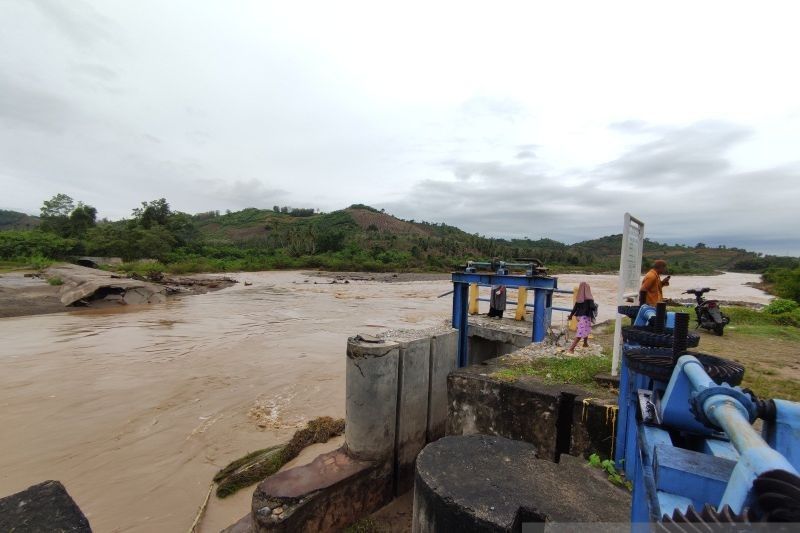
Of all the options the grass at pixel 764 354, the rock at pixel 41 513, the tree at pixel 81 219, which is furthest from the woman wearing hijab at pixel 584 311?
the tree at pixel 81 219

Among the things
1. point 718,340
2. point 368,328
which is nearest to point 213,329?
point 368,328

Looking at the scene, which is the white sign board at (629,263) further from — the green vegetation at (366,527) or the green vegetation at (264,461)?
the green vegetation at (264,461)

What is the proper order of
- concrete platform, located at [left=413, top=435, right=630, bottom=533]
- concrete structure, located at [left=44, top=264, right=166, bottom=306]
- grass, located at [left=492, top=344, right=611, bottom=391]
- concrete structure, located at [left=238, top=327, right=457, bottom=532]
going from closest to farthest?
1. concrete platform, located at [left=413, top=435, right=630, bottom=533]
2. concrete structure, located at [left=238, top=327, right=457, bottom=532]
3. grass, located at [left=492, top=344, right=611, bottom=391]
4. concrete structure, located at [left=44, top=264, right=166, bottom=306]

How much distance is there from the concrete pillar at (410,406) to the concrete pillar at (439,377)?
0.09 meters

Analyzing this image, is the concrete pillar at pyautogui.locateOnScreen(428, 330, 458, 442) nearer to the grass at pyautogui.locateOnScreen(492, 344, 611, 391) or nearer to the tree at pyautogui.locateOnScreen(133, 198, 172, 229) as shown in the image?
the grass at pyautogui.locateOnScreen(492, 344, 611, 391)

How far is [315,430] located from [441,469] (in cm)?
364

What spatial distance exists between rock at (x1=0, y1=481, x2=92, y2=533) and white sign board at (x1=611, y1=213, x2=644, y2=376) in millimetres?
4618

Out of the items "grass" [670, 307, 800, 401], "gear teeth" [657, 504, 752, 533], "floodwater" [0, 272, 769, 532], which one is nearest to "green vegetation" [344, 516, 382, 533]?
"floodwater" [0, 272, 769, 532]

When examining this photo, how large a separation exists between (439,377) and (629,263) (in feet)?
8.94

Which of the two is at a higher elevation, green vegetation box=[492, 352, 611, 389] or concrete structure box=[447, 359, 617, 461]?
green vegetation box=[492, 352, 611, 389]

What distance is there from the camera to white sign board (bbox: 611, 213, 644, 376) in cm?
454

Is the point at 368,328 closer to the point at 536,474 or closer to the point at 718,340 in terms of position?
the point at 718,340

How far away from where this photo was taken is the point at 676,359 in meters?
1.53

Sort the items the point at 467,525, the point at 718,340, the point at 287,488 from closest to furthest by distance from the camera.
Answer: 1. the point at 467,525
2. the point at 287,488
3. the point at 718,340
